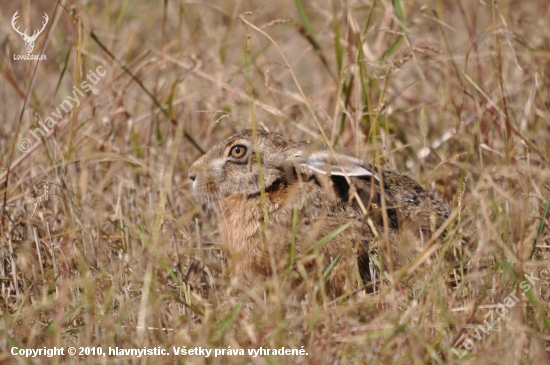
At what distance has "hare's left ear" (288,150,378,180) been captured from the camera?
380 centimetres

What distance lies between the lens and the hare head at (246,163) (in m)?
4.22

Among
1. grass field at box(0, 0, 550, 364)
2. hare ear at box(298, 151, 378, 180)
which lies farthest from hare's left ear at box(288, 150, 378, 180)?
grass field at box(0, 0, 550, 364)

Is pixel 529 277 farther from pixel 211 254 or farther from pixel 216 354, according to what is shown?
pixel 211 254

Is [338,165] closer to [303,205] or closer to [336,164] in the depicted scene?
[336,164]

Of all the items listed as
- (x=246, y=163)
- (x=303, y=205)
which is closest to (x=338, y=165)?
(x=303, y=205)

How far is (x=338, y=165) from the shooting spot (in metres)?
3.93

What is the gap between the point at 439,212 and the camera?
411cm

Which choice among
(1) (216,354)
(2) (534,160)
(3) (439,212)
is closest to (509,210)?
(3) (439,212)

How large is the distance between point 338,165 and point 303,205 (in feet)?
0.98

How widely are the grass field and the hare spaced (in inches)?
6.4

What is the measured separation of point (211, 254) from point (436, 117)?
94.6 inches

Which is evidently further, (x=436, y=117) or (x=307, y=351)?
(x=436, y=117)

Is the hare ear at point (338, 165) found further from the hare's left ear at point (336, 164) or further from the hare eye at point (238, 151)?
the hare eye at point (238, 151)

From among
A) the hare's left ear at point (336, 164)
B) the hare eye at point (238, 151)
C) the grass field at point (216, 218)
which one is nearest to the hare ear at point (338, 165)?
the hare's left ear at point (336, 164)
